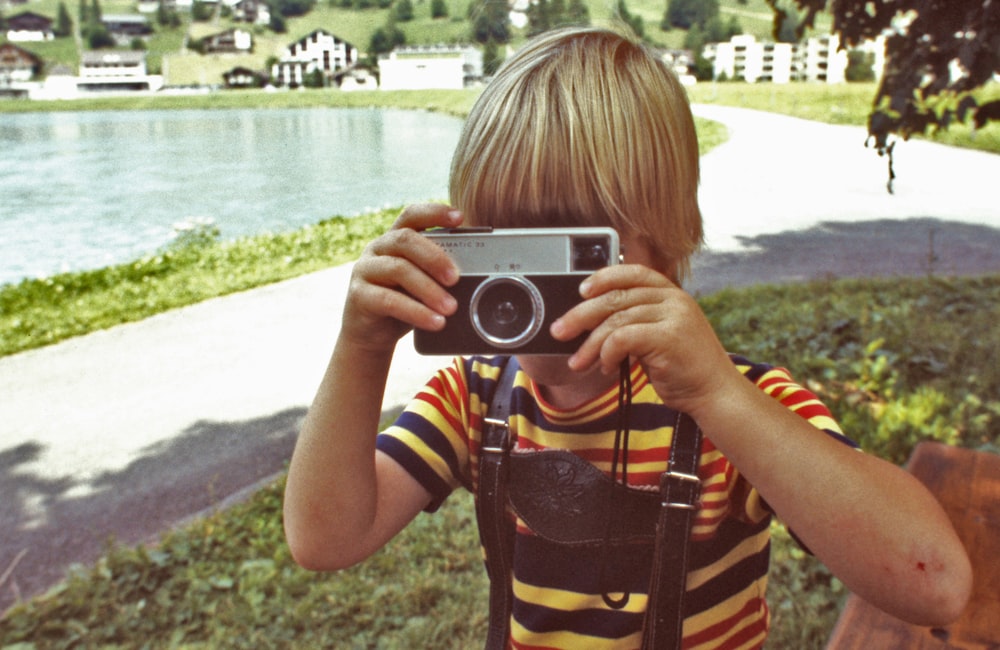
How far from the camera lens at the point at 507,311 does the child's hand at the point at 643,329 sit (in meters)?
0.03

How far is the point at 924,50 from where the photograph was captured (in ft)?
11.0

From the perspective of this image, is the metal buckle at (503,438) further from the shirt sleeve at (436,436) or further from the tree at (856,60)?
the tree at (856,60)

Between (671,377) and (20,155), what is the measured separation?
24020mm

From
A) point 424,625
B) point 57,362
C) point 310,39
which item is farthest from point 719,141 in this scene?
point 310,39

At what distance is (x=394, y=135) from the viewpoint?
2586 cm

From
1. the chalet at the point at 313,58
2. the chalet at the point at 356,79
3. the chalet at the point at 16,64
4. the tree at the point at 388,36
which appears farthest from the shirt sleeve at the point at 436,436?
the chalet at the point at 356,79

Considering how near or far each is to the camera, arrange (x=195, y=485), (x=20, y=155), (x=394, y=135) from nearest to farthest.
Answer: (x=195, y=485), (x=20, y=155), (x=394, y=135)

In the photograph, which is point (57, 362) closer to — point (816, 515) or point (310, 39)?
point (816, 515)

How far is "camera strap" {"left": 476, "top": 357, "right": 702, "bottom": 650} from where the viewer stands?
1096 mm

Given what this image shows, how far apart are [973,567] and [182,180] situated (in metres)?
17.3

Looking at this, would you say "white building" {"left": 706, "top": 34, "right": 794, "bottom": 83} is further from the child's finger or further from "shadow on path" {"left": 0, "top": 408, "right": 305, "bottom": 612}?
the child's finger

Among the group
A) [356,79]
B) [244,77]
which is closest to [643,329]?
[356,79]

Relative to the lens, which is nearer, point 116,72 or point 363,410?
point 363,410

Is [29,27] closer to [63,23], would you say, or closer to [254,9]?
[63,23]
